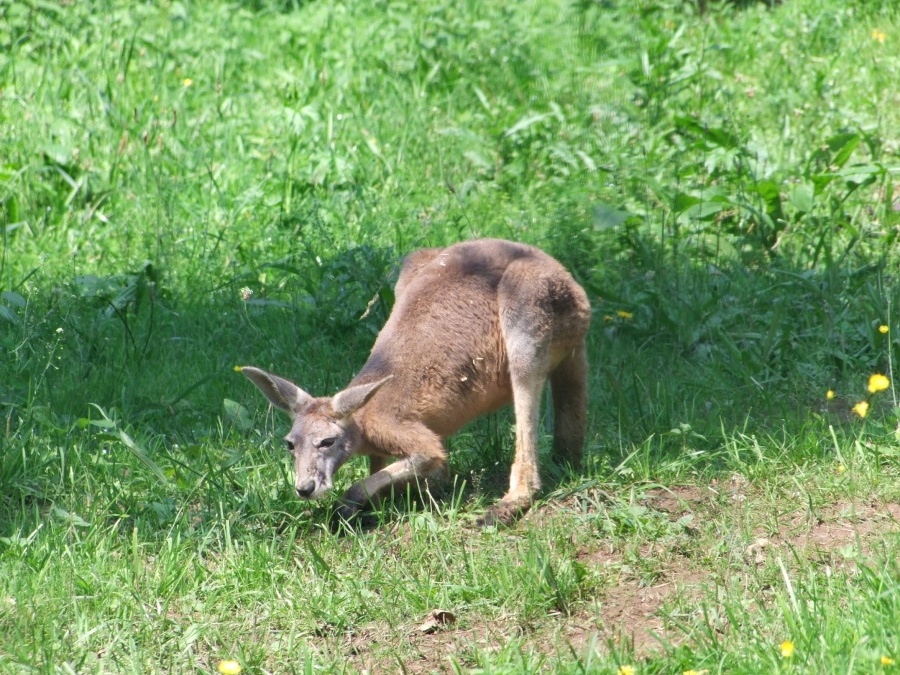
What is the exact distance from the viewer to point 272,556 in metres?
4.52

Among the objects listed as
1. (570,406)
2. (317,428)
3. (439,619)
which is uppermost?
(317,428)

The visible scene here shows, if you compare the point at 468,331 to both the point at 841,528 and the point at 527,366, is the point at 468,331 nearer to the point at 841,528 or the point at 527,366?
the point at 527,366

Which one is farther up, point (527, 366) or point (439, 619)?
point (527, 366)

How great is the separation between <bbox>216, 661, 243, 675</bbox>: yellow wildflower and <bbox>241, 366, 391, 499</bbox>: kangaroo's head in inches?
40.5

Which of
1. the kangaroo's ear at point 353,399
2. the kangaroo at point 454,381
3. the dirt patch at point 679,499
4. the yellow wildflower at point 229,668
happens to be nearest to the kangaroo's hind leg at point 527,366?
the kangaroo at point 454,381

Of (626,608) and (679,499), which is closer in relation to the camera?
(626,608)

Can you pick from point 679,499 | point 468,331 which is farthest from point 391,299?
point 679,499

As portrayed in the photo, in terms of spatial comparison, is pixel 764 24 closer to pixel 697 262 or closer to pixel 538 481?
pixel 697 262

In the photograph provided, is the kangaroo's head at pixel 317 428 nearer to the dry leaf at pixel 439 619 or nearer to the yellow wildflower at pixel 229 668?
the dry leaf at pixel 439 619

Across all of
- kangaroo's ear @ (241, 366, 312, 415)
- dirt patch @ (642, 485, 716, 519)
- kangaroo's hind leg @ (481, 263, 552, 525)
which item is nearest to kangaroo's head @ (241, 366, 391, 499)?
kangaroo's ear @ (241, 366, 312, 415)

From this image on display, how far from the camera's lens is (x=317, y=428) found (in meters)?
4.88

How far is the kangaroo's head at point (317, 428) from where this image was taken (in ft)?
15.7

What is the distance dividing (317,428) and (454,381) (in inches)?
25.6

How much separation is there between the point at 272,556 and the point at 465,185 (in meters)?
3.93
